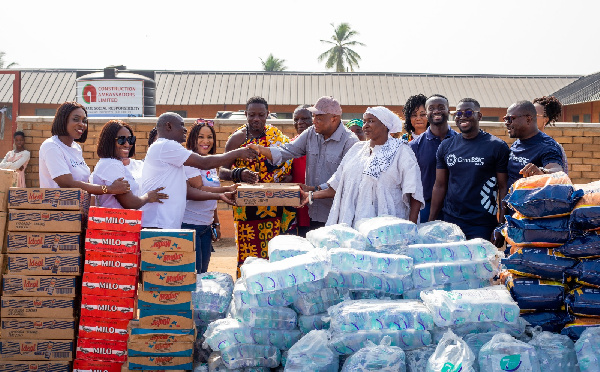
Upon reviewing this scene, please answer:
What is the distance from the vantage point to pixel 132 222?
4.28 m

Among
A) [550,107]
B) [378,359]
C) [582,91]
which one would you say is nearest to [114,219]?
[378,359]

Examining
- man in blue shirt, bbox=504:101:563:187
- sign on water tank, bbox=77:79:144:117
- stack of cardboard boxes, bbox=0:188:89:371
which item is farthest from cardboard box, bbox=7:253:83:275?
sign on water tank, bbox=77:79:144:117

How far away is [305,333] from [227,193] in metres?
1.67

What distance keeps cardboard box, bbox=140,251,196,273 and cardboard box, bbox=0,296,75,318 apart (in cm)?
74

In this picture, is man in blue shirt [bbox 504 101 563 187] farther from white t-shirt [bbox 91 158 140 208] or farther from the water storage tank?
the water storage tank

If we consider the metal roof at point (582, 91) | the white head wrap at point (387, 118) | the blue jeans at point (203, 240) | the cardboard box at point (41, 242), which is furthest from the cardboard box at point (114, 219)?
the metal roof at point (582, 91)

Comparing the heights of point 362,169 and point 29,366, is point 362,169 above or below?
above

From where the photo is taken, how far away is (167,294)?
13.8ft

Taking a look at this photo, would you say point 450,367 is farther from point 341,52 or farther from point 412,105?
point 341,52

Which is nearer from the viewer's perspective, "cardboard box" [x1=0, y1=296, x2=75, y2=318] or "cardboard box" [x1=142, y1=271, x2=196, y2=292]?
"cardboard box" [x1=142, y1=271, x2=196, y2=292]

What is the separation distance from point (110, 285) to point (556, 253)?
2.97 metres

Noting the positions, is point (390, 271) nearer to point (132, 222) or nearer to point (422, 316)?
point (422, 316)

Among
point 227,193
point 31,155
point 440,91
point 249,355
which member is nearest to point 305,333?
point 249,355

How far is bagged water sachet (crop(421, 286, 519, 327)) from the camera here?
12.3 ft
